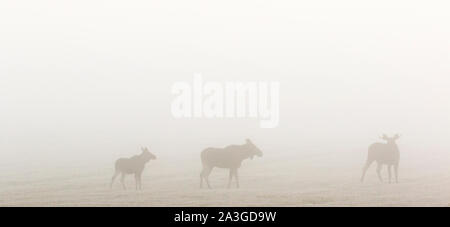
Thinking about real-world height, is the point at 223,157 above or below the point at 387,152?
below

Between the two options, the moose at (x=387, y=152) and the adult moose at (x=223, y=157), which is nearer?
the adult moose at (x=223, y=157)

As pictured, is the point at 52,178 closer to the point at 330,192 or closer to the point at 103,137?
the point at 330,192

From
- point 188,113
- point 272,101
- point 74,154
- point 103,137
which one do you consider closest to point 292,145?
point 74,154

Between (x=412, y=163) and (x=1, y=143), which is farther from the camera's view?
(x=1, y=143)

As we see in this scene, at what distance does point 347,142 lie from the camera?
291ft

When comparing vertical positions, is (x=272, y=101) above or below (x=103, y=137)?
above

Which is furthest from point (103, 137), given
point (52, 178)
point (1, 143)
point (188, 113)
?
Result: point (52, 178)

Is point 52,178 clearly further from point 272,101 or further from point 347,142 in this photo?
point 272,101

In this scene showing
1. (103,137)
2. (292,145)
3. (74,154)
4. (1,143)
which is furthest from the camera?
(103,137)

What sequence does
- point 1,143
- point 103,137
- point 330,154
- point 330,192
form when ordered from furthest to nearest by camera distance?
point 103,137
point 1,143
point 330,154
point 330,192

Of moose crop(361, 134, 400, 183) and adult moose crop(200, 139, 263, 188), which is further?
moose crop(361, 134, 400, 183)

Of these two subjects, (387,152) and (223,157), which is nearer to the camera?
(223,157)

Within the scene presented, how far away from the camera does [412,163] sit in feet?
Answer: 186

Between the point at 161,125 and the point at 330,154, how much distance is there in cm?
6224
